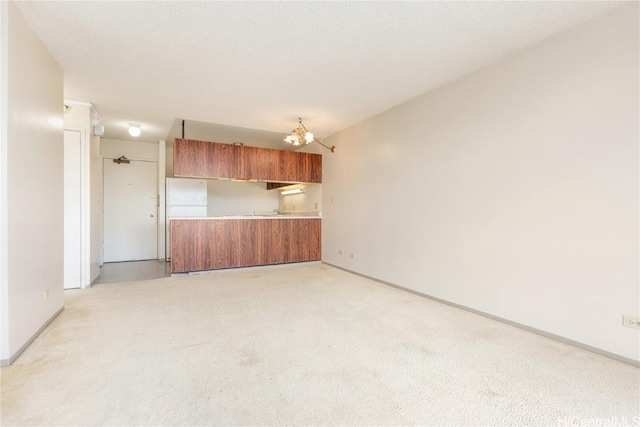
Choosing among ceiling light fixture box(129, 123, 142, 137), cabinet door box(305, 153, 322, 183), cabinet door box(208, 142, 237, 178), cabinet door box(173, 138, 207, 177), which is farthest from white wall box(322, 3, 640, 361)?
ceiling light fixture box(129, 123, 142, 137)

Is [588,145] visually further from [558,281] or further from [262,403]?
[262,403]

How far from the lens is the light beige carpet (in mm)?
1546

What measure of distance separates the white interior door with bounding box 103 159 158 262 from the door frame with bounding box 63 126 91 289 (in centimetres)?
248

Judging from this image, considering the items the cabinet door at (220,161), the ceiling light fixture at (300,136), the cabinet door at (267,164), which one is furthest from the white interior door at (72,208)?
the ceiling light fixture at (300,136)

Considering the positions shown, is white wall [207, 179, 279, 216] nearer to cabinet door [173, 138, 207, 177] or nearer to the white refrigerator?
the white refrigerator

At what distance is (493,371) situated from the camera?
6.48 feet

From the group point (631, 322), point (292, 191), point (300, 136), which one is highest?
point (300, 136)

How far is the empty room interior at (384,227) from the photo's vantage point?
1752mm

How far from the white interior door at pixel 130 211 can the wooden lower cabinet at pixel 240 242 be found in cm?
227

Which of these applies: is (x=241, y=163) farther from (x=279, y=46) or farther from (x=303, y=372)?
(x=303, y=372)

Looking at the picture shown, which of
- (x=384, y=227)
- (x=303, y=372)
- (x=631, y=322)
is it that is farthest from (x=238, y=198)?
(x=631, y=322)

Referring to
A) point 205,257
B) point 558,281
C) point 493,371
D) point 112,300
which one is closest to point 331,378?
point 493,371

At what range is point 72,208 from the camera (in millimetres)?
4035

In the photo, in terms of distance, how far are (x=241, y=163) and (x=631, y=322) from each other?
5.33 meters
